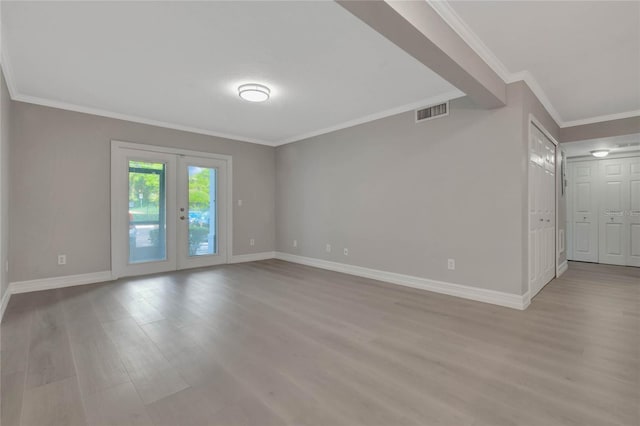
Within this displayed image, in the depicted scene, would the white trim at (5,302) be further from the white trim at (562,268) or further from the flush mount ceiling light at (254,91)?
the white trim at (562,268)

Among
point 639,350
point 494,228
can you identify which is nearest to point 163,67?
point 494,228

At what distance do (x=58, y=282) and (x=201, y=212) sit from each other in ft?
7.44

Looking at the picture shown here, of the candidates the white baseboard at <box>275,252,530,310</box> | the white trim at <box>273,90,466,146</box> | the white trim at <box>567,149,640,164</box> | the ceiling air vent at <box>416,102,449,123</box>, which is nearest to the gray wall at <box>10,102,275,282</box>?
the white trim at <box>273,90,466,146</box>

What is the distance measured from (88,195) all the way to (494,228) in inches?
220

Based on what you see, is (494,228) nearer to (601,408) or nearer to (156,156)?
(601,408)

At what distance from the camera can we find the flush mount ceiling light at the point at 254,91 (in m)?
3.46

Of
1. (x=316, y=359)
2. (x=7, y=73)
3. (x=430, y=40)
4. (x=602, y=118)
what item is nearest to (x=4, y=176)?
(x=7, y=73)

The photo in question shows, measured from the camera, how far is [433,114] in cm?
396

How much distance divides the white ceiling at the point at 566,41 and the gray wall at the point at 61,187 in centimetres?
491

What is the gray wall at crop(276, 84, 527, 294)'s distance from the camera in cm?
333

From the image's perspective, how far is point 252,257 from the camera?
6258mm

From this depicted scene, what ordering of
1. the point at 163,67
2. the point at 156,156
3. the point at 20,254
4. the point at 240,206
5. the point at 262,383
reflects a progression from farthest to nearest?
1. the point at 240,206
2. the point at 156,156
3. the point at 20,254
4. the point at 163,67
5. the point at 262,383

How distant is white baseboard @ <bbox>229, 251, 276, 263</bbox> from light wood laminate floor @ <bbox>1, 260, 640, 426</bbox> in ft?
7.18

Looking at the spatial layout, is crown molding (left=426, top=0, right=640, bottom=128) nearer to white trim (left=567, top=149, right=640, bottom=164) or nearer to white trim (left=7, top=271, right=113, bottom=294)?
white trim (left=567, top=149, right=640, bottom=164)
